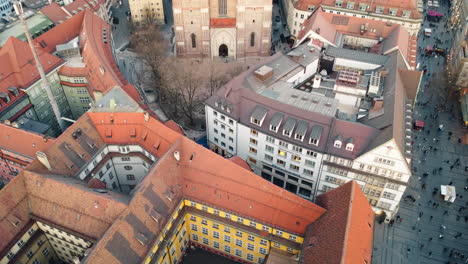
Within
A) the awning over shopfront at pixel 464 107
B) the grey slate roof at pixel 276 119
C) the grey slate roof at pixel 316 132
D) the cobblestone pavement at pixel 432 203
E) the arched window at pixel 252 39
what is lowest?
the cobblestone pavement at pixel 432 203

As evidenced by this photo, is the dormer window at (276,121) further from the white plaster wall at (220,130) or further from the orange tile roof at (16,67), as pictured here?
the orange tile roof at (16,67)

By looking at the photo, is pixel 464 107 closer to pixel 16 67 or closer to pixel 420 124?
pixel 420 124

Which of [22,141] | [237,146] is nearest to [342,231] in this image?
[237,146]

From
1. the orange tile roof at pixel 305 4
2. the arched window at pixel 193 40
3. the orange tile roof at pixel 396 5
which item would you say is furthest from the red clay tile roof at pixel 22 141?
the orange tile roof at pixel 396 5

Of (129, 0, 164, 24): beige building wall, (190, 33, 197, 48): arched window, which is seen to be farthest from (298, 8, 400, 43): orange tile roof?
(129, 0, 164, 24): beige building wall

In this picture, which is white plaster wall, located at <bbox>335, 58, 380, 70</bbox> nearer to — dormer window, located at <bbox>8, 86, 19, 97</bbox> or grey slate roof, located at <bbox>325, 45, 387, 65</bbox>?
grey slate roof, located at <bbox>325, 45, 387, 65</bbox>
